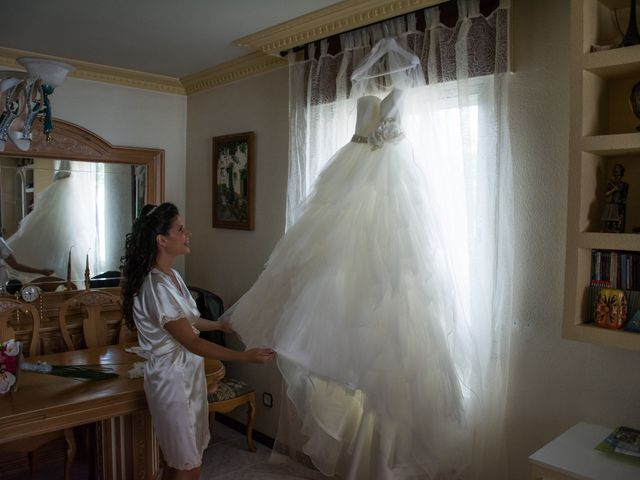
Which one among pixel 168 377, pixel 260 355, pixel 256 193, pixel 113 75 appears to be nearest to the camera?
pixel 260 355

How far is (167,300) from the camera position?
222cm

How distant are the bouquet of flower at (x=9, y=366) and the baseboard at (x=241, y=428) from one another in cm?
169

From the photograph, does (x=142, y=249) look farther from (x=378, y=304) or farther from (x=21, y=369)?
(x=378, y=304)

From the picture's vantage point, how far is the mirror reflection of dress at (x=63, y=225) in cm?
368

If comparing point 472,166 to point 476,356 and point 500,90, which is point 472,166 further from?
point 476,356

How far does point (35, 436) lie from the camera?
276 cm

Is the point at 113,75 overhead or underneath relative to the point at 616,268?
overhead

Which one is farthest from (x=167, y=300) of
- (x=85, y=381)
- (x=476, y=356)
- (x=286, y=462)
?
(x=286, y=462)

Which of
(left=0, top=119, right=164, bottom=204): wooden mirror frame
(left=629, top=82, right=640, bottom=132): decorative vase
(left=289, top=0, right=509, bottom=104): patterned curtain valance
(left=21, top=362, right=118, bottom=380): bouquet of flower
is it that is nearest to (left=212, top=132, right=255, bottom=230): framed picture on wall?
(left=0, top=119, right=164, bottom=204): wooden mirror frame

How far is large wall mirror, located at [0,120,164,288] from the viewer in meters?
3.64

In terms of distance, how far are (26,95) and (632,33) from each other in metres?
2.06

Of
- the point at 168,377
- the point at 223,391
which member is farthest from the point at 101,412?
the point at 223,391

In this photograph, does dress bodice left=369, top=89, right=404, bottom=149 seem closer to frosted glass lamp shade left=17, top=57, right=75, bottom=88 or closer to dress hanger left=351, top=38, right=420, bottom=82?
dress hanger left=351, top=38, right=420, bottom=82

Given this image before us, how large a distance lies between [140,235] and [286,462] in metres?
1.64
